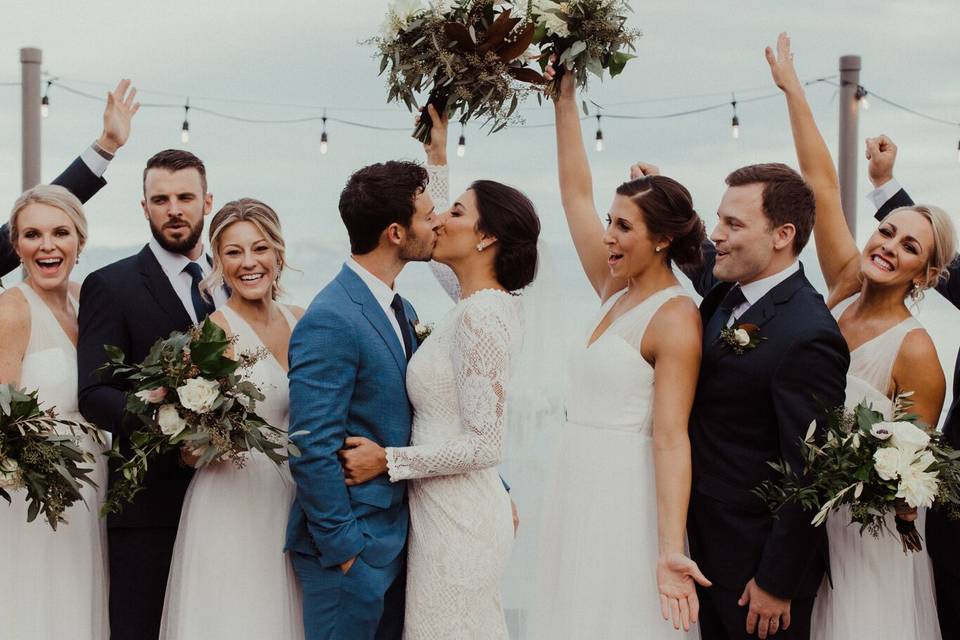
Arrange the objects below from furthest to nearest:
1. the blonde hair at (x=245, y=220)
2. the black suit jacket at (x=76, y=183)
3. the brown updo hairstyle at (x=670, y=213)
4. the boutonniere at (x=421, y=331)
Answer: the black suit jacket at (x=76, y=183) → the blonde hair at (x=245, y=220) → the boutonniere at (x=421, y=331) → the brown updo hairstyle at (x=670, y=213)

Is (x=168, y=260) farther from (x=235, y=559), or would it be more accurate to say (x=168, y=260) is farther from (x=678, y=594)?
(x=678, y=594)

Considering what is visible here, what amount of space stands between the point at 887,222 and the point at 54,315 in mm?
3144

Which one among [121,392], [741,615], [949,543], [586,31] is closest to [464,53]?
[586,31]

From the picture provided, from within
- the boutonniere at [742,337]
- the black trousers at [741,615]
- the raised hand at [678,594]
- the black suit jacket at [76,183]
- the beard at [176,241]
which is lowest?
the black trousers at [741,615]

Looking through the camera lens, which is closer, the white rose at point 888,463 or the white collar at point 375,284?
the white rose at point 888,463

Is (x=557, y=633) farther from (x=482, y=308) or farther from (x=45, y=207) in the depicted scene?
(x=45, y=207)

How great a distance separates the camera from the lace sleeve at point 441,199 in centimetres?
420

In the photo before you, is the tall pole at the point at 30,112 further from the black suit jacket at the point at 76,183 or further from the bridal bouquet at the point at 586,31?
the bridal bouquet at the point at 586,31

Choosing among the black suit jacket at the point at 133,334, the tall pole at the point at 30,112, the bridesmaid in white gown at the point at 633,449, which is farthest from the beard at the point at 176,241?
the tall pole at the point at 30,112

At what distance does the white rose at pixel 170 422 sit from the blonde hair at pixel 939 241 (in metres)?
2.69

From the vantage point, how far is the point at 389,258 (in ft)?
11.9

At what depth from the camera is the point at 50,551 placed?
13.2ft

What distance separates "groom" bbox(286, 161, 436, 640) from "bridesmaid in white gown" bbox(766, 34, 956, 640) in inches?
59.7

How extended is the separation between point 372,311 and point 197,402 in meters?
0.61
